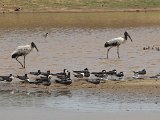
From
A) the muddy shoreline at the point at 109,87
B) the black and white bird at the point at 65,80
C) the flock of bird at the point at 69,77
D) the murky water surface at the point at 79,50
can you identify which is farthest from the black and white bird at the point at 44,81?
the murky water surface at the point at 79,50

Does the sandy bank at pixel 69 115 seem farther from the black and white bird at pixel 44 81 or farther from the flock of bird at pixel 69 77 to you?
the flock of bird at pixel 69 77

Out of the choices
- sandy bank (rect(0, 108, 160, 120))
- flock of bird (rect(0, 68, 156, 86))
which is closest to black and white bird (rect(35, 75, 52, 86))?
flock of bird (rect(0, 68, 156, 86))

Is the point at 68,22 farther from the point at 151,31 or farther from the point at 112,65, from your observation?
the point at 112,65

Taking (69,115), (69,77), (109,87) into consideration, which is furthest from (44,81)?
(69,115)

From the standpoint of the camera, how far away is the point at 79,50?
30.7 m

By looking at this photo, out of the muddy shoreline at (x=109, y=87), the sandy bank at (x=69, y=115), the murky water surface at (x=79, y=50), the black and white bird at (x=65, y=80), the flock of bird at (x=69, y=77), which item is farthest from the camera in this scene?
the flock of bird at (x=69, y=77)

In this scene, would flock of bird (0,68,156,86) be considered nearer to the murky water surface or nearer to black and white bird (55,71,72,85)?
black and white bird (55,71,72,85)

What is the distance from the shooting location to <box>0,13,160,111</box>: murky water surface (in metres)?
17.4

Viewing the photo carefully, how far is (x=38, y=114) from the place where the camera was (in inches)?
623

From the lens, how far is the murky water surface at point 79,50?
57.1 ft

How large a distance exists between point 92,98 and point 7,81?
13.9ft

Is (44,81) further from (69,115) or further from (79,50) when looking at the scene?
(79,50)

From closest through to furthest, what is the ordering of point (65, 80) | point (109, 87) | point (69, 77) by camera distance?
point (109, 87)
point (65, 80)
point (69, 77)

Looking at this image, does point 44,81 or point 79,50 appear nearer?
point 44,81
